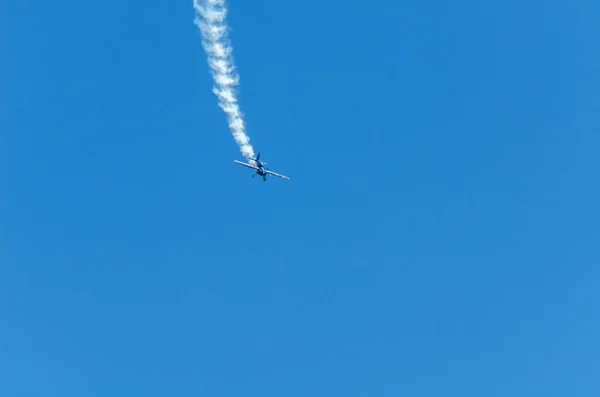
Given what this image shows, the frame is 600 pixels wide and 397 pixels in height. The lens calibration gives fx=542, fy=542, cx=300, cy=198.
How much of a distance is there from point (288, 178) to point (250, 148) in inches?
281

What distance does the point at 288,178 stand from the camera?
7294 centimetres

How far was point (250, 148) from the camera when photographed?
227ft
